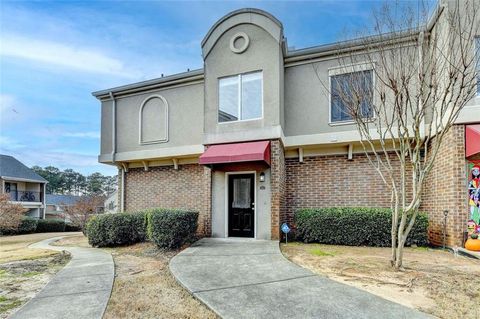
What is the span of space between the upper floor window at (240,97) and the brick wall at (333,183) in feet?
8.33

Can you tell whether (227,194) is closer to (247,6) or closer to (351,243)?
(351,243)

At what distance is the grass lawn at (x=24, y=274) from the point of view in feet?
15.7

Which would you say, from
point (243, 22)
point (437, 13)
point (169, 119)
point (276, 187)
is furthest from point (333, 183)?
point (169, 119)

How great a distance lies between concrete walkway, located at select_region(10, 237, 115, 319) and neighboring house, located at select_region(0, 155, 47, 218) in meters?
30.1

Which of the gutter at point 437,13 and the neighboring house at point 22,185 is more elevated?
the gutter at point 437,13

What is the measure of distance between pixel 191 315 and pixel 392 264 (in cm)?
460

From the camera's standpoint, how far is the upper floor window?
10.9 meters

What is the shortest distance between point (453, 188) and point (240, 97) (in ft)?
24.4

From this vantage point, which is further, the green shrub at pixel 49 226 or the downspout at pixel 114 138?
the green shrub at pixel 49 226

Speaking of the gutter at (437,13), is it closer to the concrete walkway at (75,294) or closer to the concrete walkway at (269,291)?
the concrete walkway at (269,291)

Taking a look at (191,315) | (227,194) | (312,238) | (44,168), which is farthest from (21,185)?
(191,315)

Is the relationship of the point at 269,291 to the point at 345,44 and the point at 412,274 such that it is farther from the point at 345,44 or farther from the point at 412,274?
the point at 345,44

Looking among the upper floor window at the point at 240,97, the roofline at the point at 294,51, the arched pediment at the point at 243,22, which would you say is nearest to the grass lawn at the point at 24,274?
the upper floor window at the point at 240,97

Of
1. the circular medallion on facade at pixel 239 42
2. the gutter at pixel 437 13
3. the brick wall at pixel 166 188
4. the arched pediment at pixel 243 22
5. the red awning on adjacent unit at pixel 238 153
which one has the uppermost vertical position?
the arched pediment at pixel 243 22
